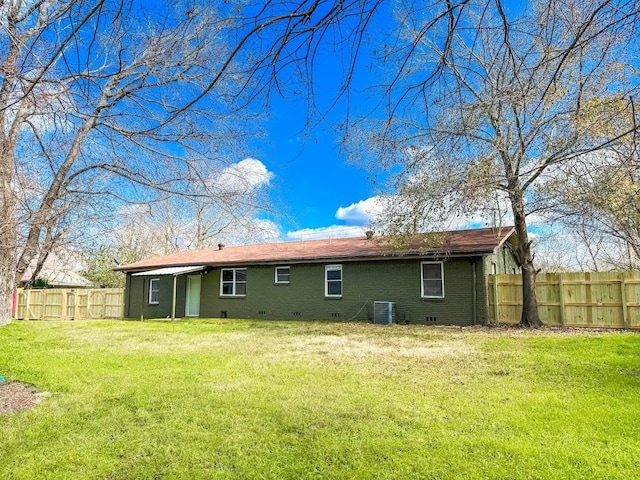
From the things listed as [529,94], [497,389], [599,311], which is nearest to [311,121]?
[529,94]

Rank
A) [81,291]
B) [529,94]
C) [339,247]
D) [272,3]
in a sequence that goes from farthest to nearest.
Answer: [81,291] → [339,247] → [529,94] → [272,3]

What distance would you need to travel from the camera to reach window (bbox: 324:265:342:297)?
679 inches

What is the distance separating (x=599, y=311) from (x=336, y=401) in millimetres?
11624

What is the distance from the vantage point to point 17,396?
552 centimetres

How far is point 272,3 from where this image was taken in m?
2.45

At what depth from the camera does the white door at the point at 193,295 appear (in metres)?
20.6

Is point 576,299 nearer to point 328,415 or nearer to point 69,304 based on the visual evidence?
point 328,415

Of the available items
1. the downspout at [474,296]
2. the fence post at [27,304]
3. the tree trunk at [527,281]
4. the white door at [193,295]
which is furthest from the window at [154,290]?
the tree trunk at [527,281]

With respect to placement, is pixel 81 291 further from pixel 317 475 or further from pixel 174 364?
pixel 317 475

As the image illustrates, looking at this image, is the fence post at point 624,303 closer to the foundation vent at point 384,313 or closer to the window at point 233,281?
the foundation vent at point 384,313

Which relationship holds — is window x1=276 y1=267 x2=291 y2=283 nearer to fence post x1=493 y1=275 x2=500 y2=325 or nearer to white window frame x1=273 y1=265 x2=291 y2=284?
white window frame x1=273 y1=265 x2=291 y2=284

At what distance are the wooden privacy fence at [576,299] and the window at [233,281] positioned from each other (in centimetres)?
1065

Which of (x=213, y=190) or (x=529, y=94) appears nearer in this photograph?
(x=529, y=94)

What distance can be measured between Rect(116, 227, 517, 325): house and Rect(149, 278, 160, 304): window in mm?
52
